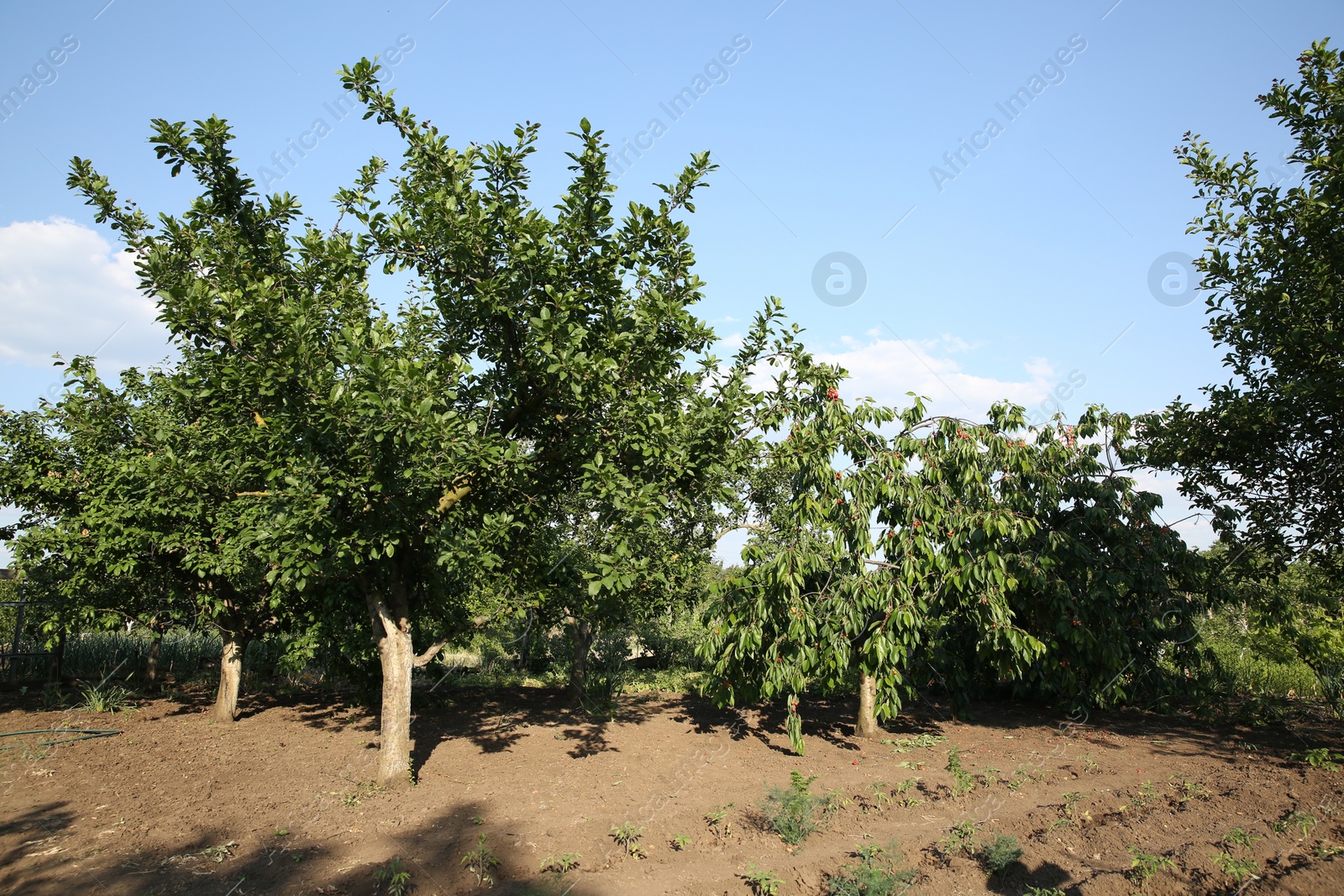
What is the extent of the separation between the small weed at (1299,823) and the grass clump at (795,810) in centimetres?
315

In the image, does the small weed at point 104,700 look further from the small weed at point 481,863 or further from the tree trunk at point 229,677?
the small weed at point 481,863

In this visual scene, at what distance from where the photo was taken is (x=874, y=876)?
4.41 m

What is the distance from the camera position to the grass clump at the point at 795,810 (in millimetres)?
5566

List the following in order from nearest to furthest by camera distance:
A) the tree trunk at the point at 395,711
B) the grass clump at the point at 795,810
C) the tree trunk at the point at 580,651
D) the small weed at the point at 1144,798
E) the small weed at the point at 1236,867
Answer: the small weed at the point at 1236,867 < the grass clump at the point at 795,810 < the small weed at the point at 1144,798 < the tree trunk at the point at 395,711 < the tree trunk at the point at 580,651

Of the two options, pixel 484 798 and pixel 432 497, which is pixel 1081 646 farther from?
pixel 432 497

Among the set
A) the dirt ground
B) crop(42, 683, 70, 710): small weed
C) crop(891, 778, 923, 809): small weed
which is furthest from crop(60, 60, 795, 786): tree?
crop(42, 683, 70, 710): small weed

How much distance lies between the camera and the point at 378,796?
6492 millimetres

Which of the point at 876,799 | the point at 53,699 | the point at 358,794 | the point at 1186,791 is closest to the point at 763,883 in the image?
the point at 876,799

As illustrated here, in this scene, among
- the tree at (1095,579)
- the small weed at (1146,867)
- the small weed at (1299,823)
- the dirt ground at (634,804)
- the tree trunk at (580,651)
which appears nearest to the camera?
the small weed at (1146,867)

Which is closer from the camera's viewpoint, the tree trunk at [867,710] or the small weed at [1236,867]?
the small weed at [1236,867]

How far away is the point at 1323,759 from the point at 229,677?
513 inches

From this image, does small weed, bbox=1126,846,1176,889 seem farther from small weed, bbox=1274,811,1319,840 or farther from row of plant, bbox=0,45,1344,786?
row of plant, bbox=0,45,1344,786

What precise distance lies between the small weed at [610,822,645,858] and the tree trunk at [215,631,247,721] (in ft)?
24.0

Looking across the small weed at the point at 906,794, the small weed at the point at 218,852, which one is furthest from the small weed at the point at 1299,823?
the small weed at the point at 218,852
